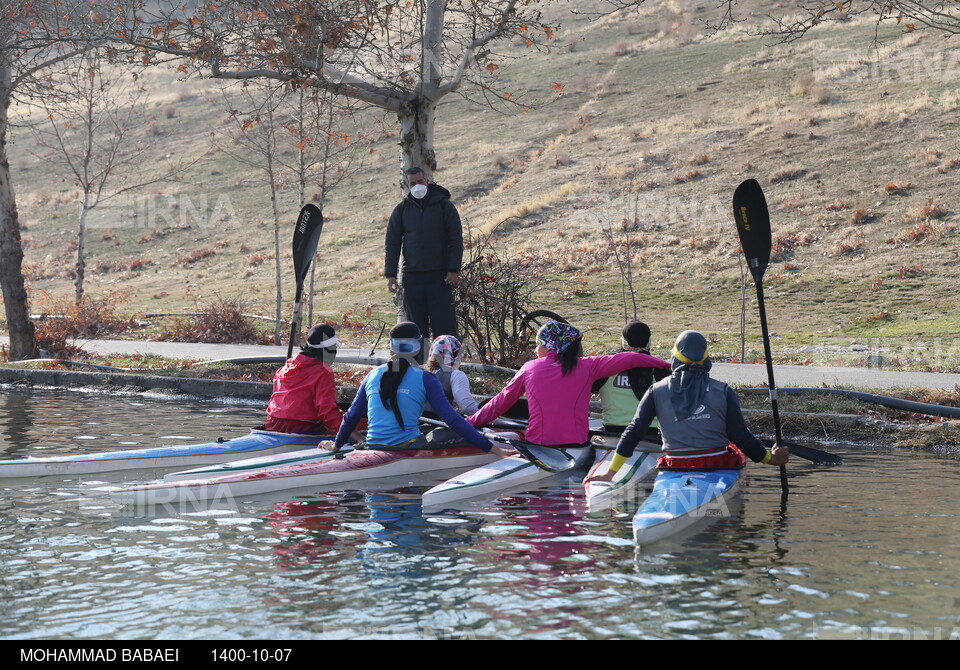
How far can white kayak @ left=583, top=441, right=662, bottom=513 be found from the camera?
898 cm

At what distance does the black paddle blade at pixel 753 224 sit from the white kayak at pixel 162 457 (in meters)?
4.60

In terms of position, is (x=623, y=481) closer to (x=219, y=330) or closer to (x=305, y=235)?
(x=305, y=235)

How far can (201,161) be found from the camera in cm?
5366

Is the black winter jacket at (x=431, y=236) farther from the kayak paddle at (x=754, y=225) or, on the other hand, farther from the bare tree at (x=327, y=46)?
the kayak paddle at (x=754, y=225)

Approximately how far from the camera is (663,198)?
116 feet

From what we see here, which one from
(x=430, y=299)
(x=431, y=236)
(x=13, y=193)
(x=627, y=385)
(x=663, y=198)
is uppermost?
(x=663, y=198)

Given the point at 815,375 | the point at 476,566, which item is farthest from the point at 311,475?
the point at 815,375

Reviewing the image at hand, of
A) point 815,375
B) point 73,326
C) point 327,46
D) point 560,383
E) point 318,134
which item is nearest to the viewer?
point 560,383

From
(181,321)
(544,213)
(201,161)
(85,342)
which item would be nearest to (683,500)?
(85,342)

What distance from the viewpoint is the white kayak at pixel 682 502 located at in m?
7.72

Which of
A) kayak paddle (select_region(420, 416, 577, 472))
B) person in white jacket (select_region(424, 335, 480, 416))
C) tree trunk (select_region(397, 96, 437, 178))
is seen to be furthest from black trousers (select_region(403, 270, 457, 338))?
kayak paddle (select_region(420, 416, 577, 472))

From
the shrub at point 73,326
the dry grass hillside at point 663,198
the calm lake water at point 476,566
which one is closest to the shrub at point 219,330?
the shrub at point 73,326

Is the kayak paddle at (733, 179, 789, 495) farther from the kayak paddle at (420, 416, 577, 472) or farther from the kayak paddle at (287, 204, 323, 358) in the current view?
the kayak paddle at (287, 204, 323, 358)

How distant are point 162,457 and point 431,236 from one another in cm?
476
